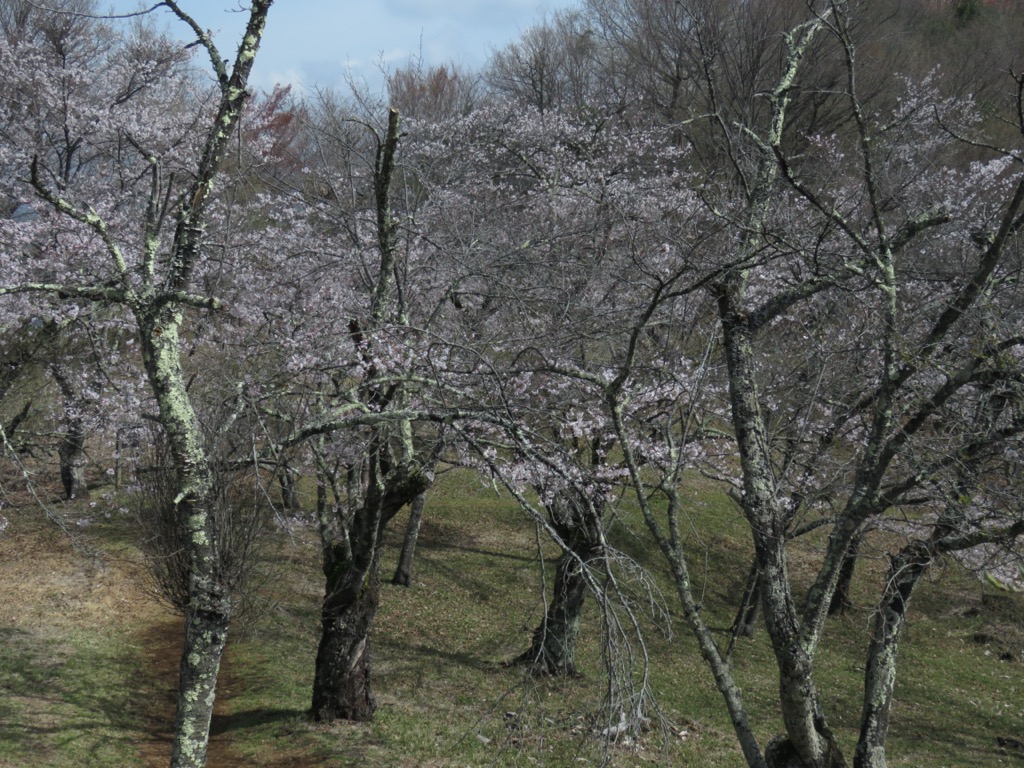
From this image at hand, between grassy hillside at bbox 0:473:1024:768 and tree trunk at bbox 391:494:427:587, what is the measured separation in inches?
13.0

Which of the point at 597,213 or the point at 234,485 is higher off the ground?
the point at 597,213

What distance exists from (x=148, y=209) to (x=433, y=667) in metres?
9.53

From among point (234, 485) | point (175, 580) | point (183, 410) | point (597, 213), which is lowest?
point (175, 580)

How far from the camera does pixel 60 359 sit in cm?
1552

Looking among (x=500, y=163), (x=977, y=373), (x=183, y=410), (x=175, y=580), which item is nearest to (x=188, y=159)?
(x=500, y=163)

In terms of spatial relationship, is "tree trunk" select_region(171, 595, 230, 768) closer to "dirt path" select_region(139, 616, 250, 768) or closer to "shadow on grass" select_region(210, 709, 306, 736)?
"dirt path" select_region(139, 616, 250, 768)

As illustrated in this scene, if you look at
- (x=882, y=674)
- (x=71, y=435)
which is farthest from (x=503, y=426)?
(x=71, y=435)

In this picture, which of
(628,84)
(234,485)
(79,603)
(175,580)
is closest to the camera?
(234,485)

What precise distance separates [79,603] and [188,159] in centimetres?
973

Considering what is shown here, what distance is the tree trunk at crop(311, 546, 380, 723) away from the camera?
10.3 meters

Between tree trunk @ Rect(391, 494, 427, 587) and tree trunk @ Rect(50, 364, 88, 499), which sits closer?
tree trunk @ Rect(50, 364, 88, 499)

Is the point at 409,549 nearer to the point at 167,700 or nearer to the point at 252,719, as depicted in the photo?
the point at 167,700

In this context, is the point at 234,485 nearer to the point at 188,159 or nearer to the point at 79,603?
the point at 79,603

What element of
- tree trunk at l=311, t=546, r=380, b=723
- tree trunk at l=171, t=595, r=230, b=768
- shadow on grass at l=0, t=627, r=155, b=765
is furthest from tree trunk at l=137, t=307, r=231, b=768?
shadow on grass at l=0, t=627, r=155, b=765
